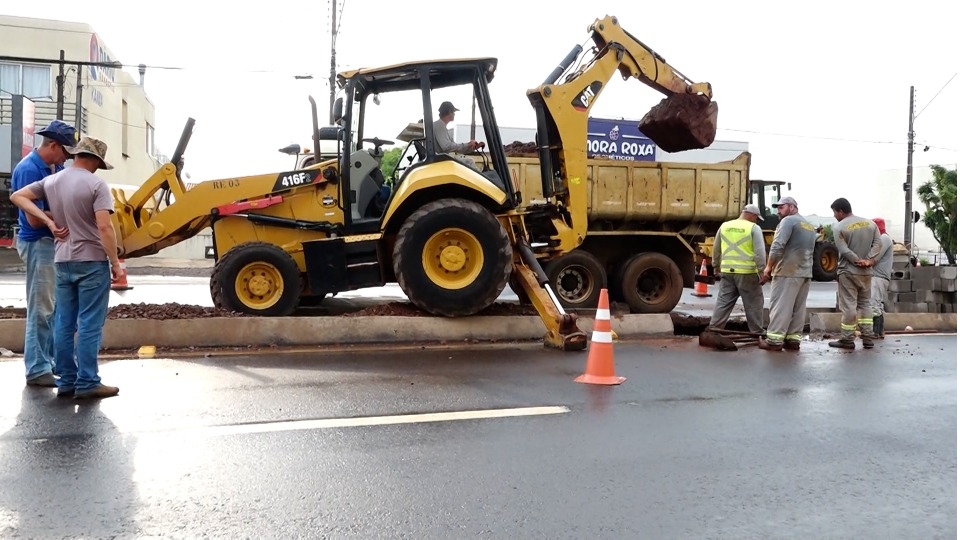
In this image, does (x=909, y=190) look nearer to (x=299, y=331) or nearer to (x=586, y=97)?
(x=586, y=97)

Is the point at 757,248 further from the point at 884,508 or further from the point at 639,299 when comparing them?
the point at 884,508

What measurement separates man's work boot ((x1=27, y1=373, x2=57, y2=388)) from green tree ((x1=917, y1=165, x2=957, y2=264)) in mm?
35206

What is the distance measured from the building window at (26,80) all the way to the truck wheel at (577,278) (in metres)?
24.8

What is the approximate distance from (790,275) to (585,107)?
3.00 m

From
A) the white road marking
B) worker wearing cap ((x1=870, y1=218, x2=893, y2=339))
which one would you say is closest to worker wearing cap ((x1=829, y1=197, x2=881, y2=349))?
worker wearing cap ((x1=870, y1=218, x2=893, y2=339))

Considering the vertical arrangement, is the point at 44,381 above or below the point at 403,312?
below

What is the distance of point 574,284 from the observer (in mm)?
12141

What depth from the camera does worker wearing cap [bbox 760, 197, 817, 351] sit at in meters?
8.69

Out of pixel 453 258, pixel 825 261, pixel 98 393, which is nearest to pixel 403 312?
pixel 453 258

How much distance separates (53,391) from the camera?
17.8 feet

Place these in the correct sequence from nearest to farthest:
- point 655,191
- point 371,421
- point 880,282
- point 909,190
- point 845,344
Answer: point 371,421 < point 845,344 < point 880,282 < point 655,191 < point 909,190

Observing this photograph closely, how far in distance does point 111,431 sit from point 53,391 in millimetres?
1267

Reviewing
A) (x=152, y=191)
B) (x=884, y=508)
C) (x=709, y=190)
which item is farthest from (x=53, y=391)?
(x=709, y=190)

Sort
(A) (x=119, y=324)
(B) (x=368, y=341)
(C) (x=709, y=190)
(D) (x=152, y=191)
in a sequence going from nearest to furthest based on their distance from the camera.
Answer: (A) (x=119, y=324) → (B) (x=368, y=341) → (D) (x=152, y=191) → (C) (x=709, y=190)
